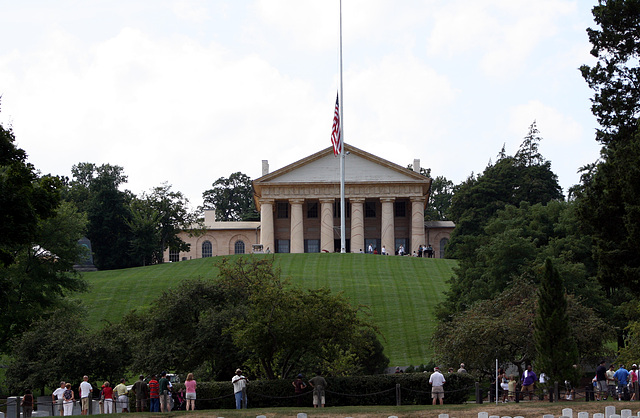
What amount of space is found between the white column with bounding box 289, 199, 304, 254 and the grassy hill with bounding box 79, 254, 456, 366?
45.8 ft

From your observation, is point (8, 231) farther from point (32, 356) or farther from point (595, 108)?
point (595, 108)

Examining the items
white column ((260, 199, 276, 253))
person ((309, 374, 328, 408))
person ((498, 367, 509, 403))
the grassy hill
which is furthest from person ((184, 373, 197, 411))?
white column ((260, 199, 276, 253))

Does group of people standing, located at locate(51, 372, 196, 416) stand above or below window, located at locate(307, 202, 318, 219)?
below

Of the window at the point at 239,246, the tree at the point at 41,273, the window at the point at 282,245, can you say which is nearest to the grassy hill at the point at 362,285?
the tree at the point at 41,273

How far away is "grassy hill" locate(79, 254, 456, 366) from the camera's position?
150 feet

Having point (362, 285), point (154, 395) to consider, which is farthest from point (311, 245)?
point (154, 395)

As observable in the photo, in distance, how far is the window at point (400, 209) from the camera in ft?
294

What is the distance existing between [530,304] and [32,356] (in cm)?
1885

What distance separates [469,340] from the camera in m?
31.5

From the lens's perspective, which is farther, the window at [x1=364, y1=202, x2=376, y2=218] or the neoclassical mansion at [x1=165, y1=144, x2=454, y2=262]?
the window at [x1=364, y1=202, x2=376, y2=218]

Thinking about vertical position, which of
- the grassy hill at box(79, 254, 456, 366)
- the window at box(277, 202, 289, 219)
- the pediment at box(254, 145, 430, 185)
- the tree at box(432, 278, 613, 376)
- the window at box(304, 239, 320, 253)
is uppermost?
the pediment at box(254, 145, 430, 185)

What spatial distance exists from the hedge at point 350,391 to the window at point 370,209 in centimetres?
6325

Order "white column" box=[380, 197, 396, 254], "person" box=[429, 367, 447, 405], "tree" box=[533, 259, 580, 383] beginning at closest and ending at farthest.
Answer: "tree" box=[533, 259, 580, 383] → "person" box=[429, 367, 447, 405] → "white column" box=[380, 197, 396, 254]

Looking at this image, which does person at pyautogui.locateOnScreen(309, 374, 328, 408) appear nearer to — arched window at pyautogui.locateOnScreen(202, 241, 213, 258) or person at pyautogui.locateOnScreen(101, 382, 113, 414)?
person at pyautogui.locateOnScreen(101, 382, 113, 414)
